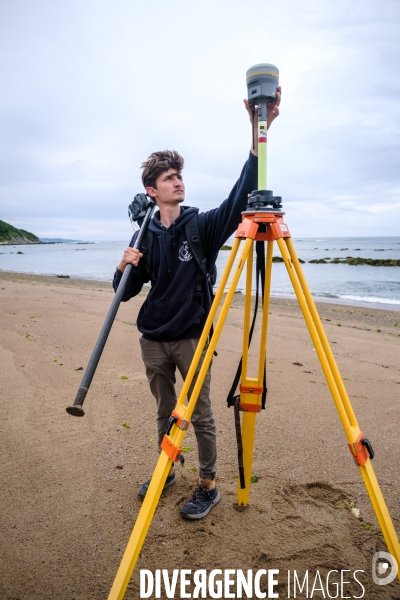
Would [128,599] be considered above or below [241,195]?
below

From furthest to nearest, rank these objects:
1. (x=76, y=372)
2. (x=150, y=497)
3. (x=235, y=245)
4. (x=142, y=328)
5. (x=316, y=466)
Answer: (x=76, y=372) < (x=316, y=466) < (x=142, y=328) < (x=235, y=245) < (x=150, y=497)

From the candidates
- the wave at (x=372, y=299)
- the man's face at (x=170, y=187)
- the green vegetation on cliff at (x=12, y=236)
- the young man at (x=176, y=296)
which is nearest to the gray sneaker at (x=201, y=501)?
the young man at (x=176, y=296)

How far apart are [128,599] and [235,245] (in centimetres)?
210

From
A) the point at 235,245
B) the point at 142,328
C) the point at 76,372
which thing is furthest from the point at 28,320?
the point at 235,245

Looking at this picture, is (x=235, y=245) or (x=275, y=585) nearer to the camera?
(x=235, y=245)

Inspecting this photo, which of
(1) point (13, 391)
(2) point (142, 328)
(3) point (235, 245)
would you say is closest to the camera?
(3) point (235, 245)

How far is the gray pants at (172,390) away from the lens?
295 cm

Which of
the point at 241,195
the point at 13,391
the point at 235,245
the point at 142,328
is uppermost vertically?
the point at 241,195

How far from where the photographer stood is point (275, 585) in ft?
7.82

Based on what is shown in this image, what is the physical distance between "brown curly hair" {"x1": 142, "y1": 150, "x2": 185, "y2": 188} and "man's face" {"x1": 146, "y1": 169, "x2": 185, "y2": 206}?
0.13ft

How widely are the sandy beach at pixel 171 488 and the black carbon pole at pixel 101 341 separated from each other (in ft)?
3.75

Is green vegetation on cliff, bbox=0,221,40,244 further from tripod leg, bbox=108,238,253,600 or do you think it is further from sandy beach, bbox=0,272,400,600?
tripod leg, bbox=108,238,253,600

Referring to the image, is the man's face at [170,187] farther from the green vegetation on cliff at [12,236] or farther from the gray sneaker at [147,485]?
the green vegetation on cliff at [12,236]

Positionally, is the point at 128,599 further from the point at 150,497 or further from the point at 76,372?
the point at 76,372
